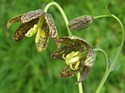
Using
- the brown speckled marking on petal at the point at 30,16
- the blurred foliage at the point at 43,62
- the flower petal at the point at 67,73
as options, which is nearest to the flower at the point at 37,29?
the brown speckled marking on petal at the point at 30,16

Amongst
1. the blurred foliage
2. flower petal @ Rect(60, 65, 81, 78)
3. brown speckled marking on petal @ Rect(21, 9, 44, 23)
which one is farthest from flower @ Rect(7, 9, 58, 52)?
the blurred foliage

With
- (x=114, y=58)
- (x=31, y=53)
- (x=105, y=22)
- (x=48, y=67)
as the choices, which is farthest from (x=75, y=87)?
(x=114, y=58)

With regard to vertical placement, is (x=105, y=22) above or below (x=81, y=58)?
below

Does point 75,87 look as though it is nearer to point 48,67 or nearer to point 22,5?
point 48,67

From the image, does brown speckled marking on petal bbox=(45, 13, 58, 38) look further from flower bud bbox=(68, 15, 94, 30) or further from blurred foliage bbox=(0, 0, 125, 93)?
blurred foliage bbox=(0, 0, 125, 93)

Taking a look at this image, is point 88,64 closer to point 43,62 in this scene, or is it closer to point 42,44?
point 42,44

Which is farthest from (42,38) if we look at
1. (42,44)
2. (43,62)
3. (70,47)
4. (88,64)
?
(43,62)

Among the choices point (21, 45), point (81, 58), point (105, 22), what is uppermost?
point (81, 58)

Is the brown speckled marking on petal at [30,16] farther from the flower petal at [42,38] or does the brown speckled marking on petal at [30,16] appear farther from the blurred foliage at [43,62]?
the blurred foliage at [43,62]

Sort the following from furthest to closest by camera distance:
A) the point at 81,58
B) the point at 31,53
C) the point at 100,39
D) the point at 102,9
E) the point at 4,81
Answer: the point at 102,9, the point at 100,39, the point at 31,53, the point at 4,81, the point at 81,58
